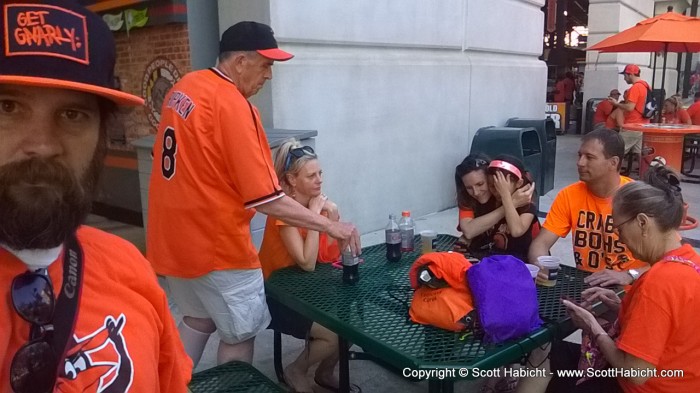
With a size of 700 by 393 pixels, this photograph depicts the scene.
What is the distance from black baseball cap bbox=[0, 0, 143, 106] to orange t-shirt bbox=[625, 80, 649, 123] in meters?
10.2

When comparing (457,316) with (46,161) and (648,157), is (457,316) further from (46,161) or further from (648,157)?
(648,157)

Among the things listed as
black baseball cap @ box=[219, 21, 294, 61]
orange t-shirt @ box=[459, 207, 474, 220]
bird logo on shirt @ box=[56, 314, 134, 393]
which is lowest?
orange t-shirt @ box=[459, 207, 474, 220]

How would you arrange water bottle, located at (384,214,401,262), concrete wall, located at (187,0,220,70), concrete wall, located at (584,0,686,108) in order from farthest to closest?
concrete wall, located at (584,0,686,108), concrete wall, located at (187,0,220,70), water bottle, located at (384,214,401,262)

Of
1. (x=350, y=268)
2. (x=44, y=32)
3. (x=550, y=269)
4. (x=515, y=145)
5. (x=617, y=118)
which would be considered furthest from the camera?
(x=617, y=118)

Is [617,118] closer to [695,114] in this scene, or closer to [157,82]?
[695,114]

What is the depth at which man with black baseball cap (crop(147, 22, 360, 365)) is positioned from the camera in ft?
8.23

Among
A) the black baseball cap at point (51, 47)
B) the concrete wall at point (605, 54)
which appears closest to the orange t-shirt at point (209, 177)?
the black baseball cap at point (51, 47)

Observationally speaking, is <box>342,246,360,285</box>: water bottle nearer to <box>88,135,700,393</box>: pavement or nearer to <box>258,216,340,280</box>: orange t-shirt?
<box>258,216,340,280</box>: orange t-shirt

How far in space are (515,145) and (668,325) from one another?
194 inches

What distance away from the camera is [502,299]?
2.11 metres

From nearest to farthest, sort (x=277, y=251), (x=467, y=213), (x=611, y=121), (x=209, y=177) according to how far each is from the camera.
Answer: (x=209, y=177), (x=277, y=251), (x=467, y=213), (x=611, y=121)

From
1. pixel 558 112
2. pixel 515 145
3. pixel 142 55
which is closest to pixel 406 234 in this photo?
pixel 515 145

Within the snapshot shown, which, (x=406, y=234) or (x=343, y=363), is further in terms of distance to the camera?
(x=406, y=234)

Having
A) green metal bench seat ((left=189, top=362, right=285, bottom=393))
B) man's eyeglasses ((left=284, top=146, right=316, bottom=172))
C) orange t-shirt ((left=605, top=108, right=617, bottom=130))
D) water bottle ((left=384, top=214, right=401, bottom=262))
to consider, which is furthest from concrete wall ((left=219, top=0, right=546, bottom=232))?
green metal bench seat ((left=189, top=362, right=285, bottom=393))
